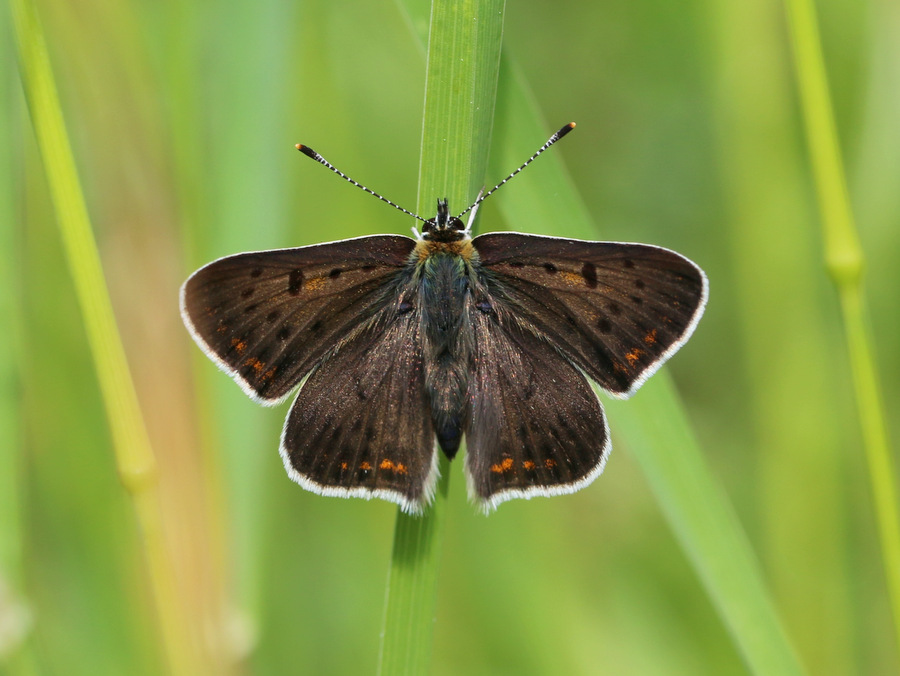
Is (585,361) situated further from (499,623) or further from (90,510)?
(90,510)

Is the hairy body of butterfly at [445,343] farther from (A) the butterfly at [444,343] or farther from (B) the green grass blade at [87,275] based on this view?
(B) the green grass blade at [87,275]

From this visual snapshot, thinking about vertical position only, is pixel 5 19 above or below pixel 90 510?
above

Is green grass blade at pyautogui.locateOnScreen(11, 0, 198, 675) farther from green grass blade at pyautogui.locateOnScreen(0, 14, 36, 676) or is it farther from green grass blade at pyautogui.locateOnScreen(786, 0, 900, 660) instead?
green grass blade at pyautogui.locateOnScreen(786, 0, 900, 660)

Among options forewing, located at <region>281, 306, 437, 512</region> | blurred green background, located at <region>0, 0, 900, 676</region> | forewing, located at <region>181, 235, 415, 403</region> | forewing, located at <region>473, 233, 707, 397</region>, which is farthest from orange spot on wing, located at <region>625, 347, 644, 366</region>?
blurred green background, located at <region>0, 0, 900, 676</region>

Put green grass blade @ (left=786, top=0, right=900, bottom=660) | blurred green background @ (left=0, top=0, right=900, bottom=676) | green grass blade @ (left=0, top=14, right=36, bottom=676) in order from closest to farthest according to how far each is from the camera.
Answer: green grass blade @ (left=786, top=0, right=900, bottom=660) → green grass blade @ (left=0, top=14, right=36, bottom=676) → blurred green background @ (left=0, top=0, right=900, bottom=676)

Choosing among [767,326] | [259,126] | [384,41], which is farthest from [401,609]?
[384,41]

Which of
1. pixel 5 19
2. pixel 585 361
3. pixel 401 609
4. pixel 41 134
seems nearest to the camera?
pixel 41 134

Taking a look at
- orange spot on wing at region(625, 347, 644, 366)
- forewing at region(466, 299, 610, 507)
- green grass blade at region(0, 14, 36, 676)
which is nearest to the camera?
green grass blade at region(0, 14, 36, 676)
